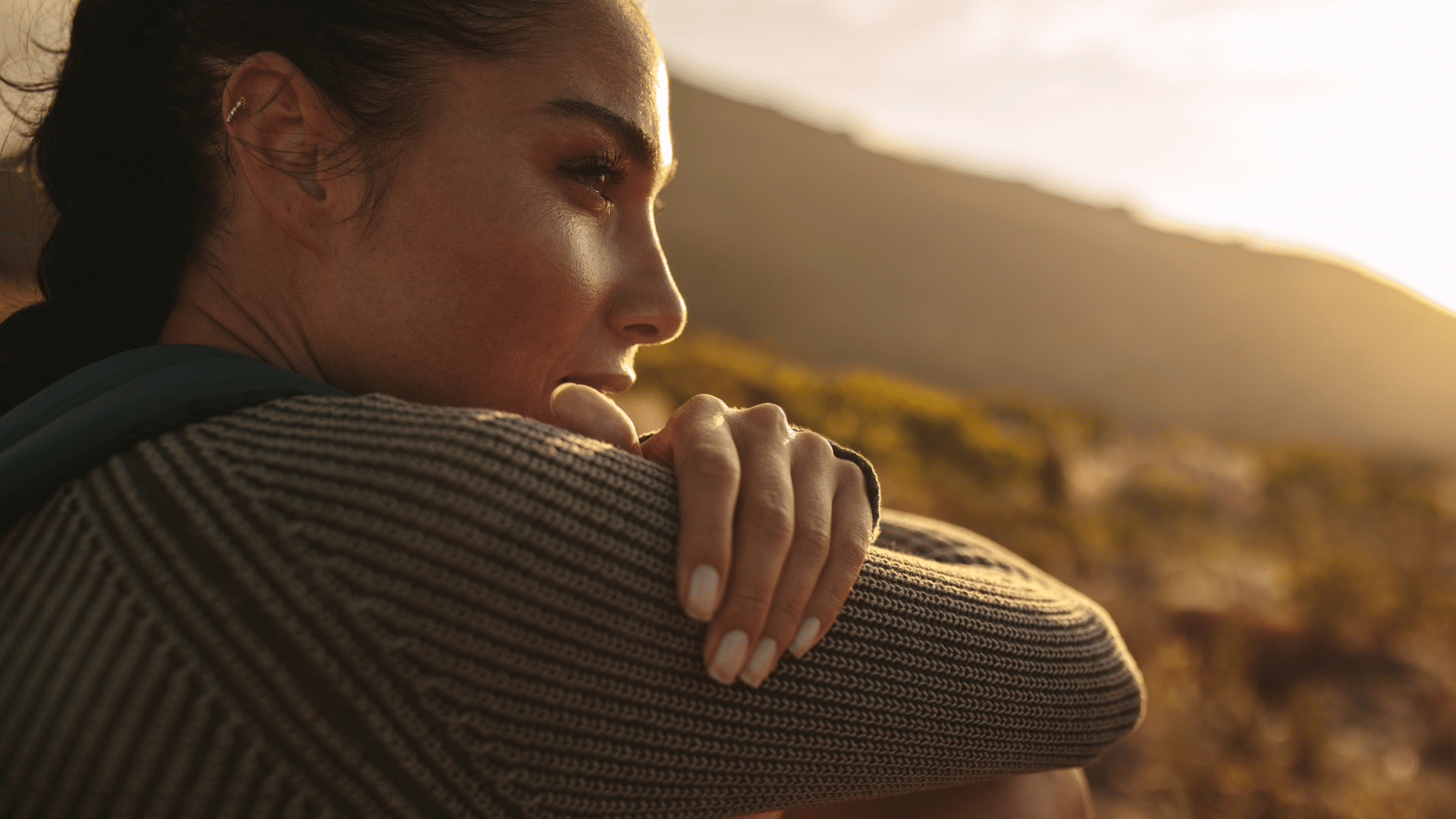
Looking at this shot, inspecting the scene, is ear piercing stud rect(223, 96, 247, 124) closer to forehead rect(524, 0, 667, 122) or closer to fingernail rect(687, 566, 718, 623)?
forehead rect(524, 0, 667, 122)

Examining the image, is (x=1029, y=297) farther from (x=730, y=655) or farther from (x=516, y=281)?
(x=730, y=655)

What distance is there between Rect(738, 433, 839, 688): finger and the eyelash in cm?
63

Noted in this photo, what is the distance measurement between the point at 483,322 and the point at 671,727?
0.71 m

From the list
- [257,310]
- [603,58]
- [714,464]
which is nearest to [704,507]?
[714,464]

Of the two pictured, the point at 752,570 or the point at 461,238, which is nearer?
the point at 752,570

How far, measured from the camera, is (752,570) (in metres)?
0.95

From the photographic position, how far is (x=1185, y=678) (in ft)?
15.7

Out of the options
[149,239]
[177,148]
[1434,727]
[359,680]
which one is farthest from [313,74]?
[1434,727]

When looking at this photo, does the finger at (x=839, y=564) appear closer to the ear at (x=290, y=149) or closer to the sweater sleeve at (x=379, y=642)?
the sweater sleeve at (x=379, y=642)

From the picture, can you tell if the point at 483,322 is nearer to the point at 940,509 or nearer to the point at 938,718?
the point at 938,718

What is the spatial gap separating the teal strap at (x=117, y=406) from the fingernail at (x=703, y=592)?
60cm

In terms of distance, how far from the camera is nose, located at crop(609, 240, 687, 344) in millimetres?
1451

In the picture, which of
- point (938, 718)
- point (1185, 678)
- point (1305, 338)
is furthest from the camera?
point (1305, 338)

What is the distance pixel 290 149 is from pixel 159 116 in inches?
12.5
